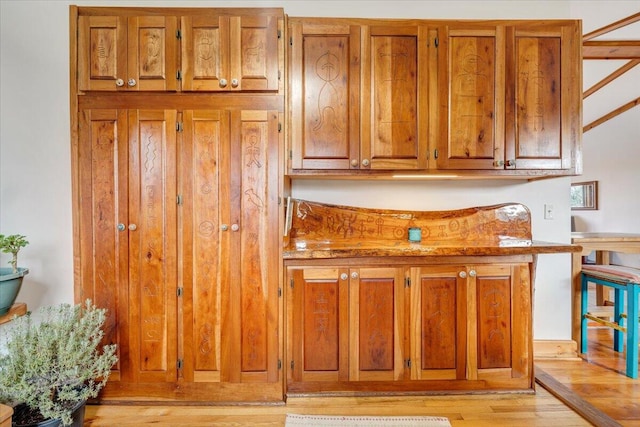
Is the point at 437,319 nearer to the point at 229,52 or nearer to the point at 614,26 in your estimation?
the point at 229,52

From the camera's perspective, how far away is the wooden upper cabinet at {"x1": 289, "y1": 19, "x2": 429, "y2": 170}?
195cm

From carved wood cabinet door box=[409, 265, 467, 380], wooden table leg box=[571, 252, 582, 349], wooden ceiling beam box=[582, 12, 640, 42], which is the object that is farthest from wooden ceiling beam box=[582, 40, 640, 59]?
carved wood cabinet door box=[409, 265, 467, 380]

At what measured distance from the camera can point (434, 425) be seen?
171 cm

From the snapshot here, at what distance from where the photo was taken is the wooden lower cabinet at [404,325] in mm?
1910

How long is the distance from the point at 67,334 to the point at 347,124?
1.92 m

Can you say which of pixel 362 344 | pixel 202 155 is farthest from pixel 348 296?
pixel 202 155

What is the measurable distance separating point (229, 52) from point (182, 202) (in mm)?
949

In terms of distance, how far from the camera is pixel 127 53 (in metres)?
1.88

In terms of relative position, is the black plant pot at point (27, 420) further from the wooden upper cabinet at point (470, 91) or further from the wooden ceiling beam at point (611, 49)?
the wooden ceiling beam at point (611, 49)

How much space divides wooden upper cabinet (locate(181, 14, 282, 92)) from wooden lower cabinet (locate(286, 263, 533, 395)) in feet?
3.87

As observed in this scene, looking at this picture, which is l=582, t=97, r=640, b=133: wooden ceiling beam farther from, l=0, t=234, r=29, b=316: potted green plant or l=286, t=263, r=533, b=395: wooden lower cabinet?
l=0, t=234, r=29, b=316: potted green plant

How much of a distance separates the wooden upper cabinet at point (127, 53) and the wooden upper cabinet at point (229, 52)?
3.7 inches

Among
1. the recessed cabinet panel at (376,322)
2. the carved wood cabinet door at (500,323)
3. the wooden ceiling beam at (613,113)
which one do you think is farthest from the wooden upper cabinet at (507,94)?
the wooden ceiling beam at (613,113)

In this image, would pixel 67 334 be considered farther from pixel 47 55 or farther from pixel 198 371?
pixel 47 55
